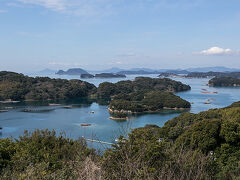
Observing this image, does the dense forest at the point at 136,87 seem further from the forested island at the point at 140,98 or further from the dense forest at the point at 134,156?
the dense forest at the point at 134,156

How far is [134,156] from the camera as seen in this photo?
3.38m

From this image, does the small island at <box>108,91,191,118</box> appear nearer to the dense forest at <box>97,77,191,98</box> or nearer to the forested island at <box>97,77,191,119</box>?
the forested island at <box>97,77,191,119</box>

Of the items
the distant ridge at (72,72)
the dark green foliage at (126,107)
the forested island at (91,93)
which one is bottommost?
the dark green foliage at (126,107)

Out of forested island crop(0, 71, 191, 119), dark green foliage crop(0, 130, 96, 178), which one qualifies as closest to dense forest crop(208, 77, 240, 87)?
forested island crop(0, 71, 191, 119)

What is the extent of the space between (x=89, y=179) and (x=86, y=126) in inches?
785

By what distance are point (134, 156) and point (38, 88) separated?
43181 millimetres

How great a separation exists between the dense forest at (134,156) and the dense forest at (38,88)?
30763 mm

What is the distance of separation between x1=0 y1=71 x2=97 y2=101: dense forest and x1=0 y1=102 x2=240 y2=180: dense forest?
101 feet

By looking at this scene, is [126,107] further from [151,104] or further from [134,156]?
[134,156]

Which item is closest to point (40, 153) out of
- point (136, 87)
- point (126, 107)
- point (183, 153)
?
point (183, 153)

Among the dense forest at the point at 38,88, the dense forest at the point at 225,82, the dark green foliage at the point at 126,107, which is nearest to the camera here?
the dark green foliage at the point at 126,107

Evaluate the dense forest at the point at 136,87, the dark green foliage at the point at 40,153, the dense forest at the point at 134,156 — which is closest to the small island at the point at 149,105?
the dense forest at the point at 136,87

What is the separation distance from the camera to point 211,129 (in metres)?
9.55

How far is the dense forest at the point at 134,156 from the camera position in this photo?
3240mm
